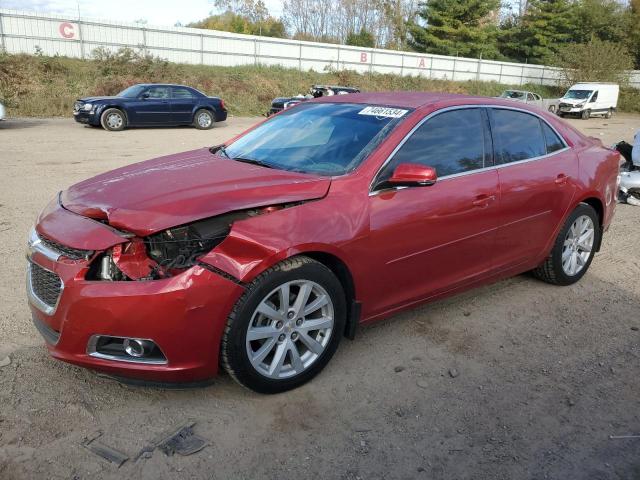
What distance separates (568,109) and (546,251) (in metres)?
32.5

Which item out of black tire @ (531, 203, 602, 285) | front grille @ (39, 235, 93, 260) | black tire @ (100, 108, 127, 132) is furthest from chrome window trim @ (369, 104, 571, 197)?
black tire @ (100, 108, 127, 132)

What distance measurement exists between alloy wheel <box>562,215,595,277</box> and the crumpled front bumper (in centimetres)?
330

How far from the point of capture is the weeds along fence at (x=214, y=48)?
26.7 metres

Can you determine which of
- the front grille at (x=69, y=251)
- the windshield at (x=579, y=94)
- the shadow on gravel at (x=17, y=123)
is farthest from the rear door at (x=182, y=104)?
the windshield at (x=579, y=94)

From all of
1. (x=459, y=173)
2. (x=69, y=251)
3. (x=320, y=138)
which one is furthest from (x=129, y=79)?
(x=69, y=251)

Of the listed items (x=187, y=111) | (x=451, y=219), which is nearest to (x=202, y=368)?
(x=451, y=219)

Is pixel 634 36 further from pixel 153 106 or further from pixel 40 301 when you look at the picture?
pixel 40 301

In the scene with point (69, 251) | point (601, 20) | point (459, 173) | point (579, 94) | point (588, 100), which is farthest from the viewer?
point (601, 20)

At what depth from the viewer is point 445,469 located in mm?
2625

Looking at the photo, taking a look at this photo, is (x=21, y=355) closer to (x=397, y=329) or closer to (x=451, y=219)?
(x=397, y=329)

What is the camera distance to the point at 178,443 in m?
2.75

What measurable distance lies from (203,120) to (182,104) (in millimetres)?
953

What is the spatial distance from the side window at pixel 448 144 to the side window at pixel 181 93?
641 inches

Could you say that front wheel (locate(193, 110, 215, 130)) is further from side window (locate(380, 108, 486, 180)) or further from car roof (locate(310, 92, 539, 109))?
side window (locate(380, 108, 486, 180))
